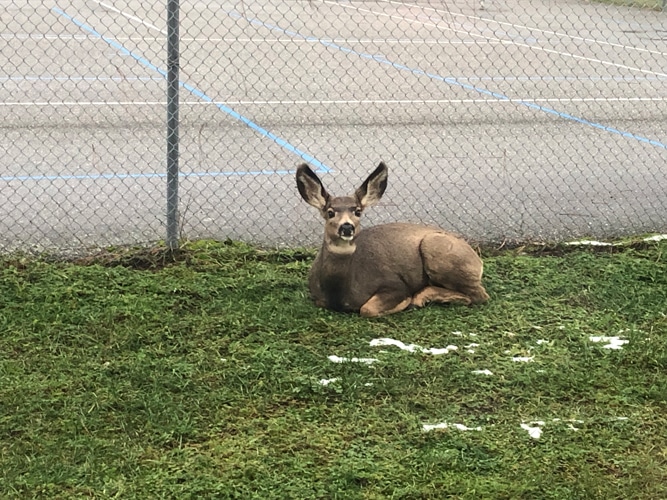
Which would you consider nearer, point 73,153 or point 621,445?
point 621,445

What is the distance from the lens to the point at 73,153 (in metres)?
9.46

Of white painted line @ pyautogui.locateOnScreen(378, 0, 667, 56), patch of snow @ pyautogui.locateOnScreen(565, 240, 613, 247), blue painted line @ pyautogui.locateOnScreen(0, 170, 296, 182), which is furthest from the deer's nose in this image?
white painted line @ pyautogui.locateOnScreen(378, 0, 667, 56)

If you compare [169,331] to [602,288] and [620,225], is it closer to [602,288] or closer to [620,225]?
[602,288]

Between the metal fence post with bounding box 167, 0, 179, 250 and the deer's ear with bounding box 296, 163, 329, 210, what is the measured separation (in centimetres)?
128

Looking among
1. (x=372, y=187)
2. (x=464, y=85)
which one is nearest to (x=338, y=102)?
(x=464, y=85)

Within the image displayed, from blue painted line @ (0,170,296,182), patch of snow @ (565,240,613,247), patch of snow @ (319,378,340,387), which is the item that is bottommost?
patch of snow @ (319,378,340,387)

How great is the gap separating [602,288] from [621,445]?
207 cm

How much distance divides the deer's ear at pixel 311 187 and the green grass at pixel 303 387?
0.68m

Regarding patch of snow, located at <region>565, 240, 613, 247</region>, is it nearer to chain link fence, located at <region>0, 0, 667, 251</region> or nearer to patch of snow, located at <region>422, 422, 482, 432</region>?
chain link fence, located at <region>0, 0, 667, 251</region>

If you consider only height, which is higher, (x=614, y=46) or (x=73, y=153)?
(x=614, y=46)

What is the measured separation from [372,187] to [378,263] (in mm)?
472

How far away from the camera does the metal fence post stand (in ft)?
18.8

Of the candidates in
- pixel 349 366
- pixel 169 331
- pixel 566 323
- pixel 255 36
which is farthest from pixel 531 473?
pixel 255 36

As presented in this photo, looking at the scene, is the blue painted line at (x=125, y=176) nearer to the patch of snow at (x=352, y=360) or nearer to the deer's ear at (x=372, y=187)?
the deer's ear at (x=372, y=187)
